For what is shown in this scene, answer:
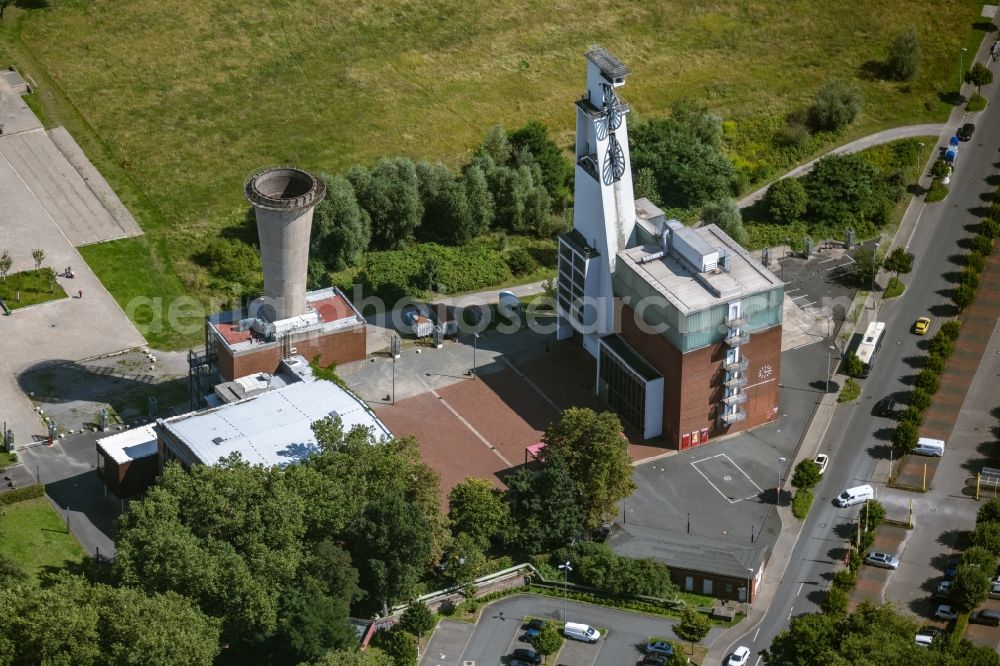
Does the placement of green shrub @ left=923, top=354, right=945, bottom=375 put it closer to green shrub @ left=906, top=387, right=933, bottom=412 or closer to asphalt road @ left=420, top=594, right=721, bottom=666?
green shrub @ left=906, top=387, right=933, bottom=412

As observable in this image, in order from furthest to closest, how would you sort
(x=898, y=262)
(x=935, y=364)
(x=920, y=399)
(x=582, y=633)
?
(x=898, y=262)
(x=935, y=364)
(x=920, y=399)
(x=582, y=633)

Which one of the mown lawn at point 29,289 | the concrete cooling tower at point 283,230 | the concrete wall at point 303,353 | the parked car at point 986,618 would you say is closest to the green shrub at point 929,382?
the parked car at point 986,618

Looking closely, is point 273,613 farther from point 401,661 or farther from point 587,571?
point 587,571

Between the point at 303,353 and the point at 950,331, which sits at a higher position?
the point at 303,353

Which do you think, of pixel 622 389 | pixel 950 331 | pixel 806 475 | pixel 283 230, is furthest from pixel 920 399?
pixel 283 230

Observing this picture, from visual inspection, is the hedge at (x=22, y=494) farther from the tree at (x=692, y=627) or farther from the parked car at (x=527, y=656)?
the tree at (x=692, y=627)

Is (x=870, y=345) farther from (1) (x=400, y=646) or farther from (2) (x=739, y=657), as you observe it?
(1) (x=400, y=646)
